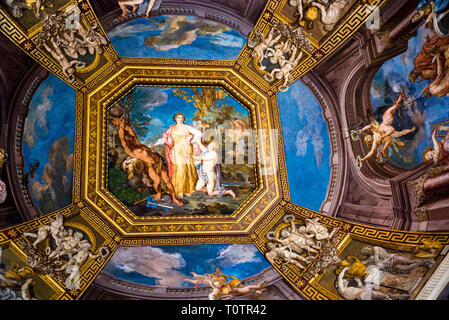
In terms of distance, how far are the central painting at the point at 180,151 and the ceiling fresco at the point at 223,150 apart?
46 mm

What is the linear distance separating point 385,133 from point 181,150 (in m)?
6.14

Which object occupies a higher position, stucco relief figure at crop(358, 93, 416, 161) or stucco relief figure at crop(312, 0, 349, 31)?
stucco relief figure at crop(312, 0, 349, 31)

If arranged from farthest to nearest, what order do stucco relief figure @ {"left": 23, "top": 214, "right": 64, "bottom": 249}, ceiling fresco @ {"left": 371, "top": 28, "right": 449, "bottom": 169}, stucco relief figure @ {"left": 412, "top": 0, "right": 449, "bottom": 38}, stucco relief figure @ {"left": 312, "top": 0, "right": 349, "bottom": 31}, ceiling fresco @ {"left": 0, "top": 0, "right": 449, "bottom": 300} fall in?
stucco relief figure @ {"left": 23, "top": 214, "right": 64, "bottom": 249}, stucco relief figure @ {"left": 312, "top": 0, "right": 349, "bottom": 31}, ceiling fresco @ {"left": 0, "top": 0, "right": 449, "bottom": 300}, ceiling fresco @ {"left": 371, "top": 28, "right": 449, "bottom": 169}, stucco relief figure @ {"left": 412, "top": 0, "right": 449, "bottom": 38}

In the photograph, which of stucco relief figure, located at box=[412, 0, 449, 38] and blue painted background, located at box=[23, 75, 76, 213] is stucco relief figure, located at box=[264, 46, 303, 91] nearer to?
stucco relief figure, located at box=[412, 0, 449, 38]

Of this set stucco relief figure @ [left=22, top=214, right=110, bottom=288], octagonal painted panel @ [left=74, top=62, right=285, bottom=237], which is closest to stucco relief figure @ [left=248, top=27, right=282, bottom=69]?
octagonal painted panel @ [left=74, top=62, right=285, bottom=237]

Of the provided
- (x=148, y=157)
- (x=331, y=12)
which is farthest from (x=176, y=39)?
(x=331, y=12)

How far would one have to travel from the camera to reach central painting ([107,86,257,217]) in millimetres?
11984

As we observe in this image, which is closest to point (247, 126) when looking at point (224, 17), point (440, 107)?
point (224, 17)

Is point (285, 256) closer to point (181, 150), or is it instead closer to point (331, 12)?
point (181, 150)

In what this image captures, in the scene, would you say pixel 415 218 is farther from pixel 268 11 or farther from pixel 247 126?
pixel 268 11

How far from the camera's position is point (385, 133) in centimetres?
1015

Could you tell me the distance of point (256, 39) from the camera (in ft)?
36.2

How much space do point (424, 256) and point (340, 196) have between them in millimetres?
2710

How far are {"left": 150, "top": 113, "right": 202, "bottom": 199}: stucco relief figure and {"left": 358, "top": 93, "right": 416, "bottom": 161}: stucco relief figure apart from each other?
516 cm
